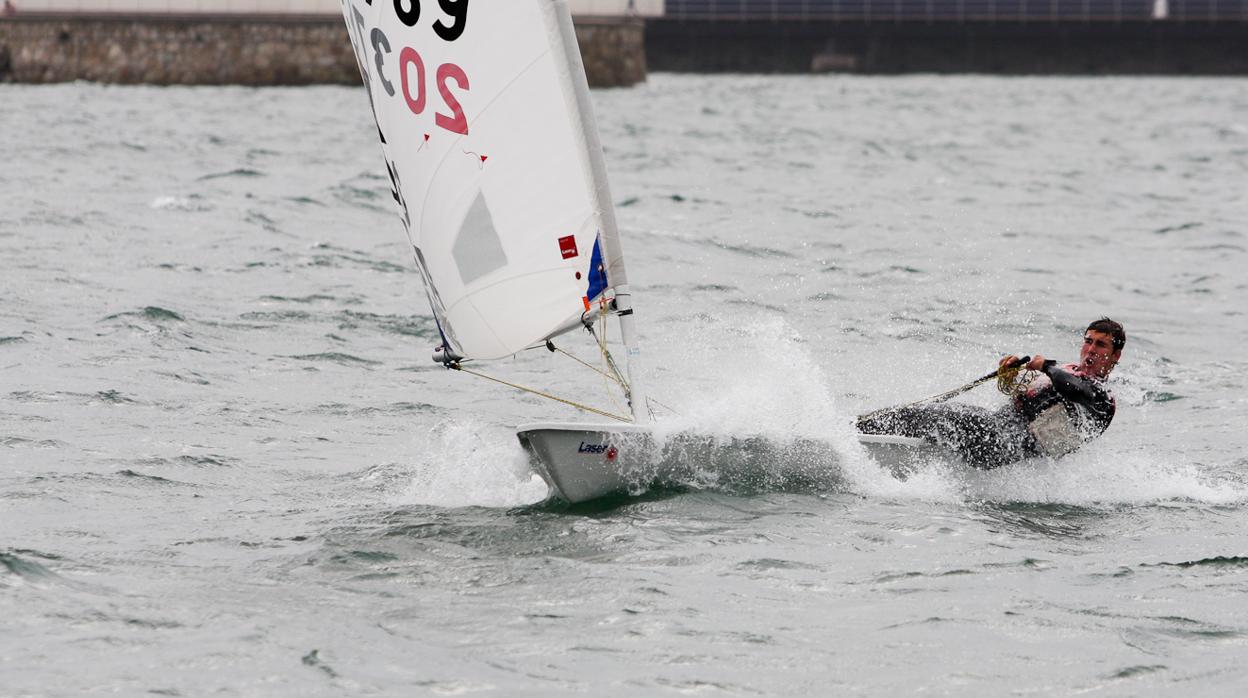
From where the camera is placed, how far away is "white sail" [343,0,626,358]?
8117 millimetres

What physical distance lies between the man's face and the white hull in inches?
39.5

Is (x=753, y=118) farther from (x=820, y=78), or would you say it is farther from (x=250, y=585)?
(x=250, y=585)

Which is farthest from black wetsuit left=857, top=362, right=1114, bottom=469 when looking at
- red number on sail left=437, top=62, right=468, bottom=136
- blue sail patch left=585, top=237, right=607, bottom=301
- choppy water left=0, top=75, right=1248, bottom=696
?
red number on sail left=437, top=62, right=468, bottom=136

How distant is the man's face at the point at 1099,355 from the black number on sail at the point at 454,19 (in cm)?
394

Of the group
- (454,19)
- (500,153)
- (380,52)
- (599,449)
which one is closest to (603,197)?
(500,153)

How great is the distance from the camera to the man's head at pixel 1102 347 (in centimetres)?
918

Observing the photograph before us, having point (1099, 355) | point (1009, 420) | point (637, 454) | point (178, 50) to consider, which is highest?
point (178, 50)

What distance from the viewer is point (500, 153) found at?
8.34 meters

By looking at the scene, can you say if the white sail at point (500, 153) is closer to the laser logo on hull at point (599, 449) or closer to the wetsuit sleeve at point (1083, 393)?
the laser logo on hull at point (599, 449)

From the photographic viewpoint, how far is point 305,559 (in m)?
7.66

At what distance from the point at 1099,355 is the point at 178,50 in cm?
3997

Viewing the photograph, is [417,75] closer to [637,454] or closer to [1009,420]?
[637,454]

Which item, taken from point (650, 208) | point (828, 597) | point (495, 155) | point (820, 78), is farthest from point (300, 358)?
point (820, 78)

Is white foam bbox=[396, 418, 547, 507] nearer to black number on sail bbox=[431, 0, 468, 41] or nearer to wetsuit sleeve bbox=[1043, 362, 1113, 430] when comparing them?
black number on sail bbox=[431, 0, 468, 41]
